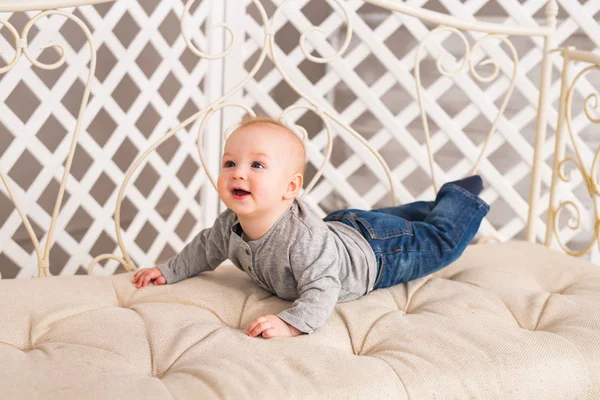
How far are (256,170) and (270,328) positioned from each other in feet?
0.88

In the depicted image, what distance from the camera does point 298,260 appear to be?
3.92ft

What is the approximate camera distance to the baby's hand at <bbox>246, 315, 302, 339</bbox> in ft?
3.56

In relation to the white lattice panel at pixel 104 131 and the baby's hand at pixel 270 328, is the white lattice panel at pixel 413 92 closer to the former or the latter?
the white lattice panel at pixel 104 131

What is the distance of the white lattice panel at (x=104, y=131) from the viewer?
1955mm

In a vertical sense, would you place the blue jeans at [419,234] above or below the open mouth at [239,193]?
below

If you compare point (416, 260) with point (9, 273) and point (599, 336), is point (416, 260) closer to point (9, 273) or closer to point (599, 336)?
point (599, 336)

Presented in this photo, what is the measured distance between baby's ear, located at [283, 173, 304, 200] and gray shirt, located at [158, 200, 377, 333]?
30 mm

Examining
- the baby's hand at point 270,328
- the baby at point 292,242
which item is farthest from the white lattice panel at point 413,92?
the baby's hand at point 270,328

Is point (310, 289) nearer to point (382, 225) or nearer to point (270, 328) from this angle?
point (270, 328)

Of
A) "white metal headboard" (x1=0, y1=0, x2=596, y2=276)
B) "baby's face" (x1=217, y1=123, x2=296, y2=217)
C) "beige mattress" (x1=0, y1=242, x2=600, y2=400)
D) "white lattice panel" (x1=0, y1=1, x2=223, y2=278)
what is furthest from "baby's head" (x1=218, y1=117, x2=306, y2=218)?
"white lattice panel" (x1=0, y1=1, x2=223, y2=278)

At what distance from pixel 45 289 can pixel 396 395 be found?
0.62 meters

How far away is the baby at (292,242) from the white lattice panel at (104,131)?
80 cm

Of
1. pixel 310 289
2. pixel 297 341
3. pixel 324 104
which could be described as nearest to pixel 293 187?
pixel 310 289

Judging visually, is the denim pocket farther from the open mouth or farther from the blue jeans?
the open mouth
